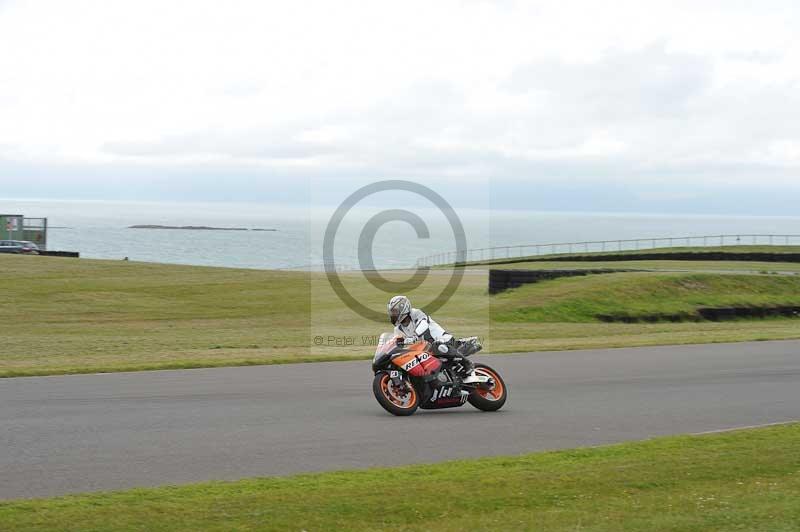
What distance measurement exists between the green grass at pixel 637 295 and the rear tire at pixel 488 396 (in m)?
Answer: 18.6

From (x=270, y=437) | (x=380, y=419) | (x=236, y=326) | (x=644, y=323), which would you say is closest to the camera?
(x=270, y=437)

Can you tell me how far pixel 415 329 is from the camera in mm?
13234

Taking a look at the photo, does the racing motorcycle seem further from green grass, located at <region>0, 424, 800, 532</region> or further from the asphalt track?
green grass, located at <region>0, 424, 800, 532</region>

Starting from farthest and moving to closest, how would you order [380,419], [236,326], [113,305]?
[113,305]
[236,326]
[380,419]

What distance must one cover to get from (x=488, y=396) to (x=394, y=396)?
4.58 ft

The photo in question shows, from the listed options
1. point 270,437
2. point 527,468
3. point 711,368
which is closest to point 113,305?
point 711,368

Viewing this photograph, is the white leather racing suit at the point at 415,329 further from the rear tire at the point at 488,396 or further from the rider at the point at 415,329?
the rear tire at the point at 488,396

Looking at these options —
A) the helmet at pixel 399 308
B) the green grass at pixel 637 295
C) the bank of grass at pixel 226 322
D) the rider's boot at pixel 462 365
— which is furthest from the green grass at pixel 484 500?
the green grass at pixel 637 295

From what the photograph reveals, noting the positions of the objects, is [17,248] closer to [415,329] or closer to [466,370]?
[466,370]

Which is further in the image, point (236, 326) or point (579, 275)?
point (579, 275)

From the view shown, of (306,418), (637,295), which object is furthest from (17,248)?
(306,418)

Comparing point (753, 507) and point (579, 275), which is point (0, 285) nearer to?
point (579, 275)

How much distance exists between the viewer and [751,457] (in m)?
10.2

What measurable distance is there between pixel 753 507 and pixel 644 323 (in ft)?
84.5
